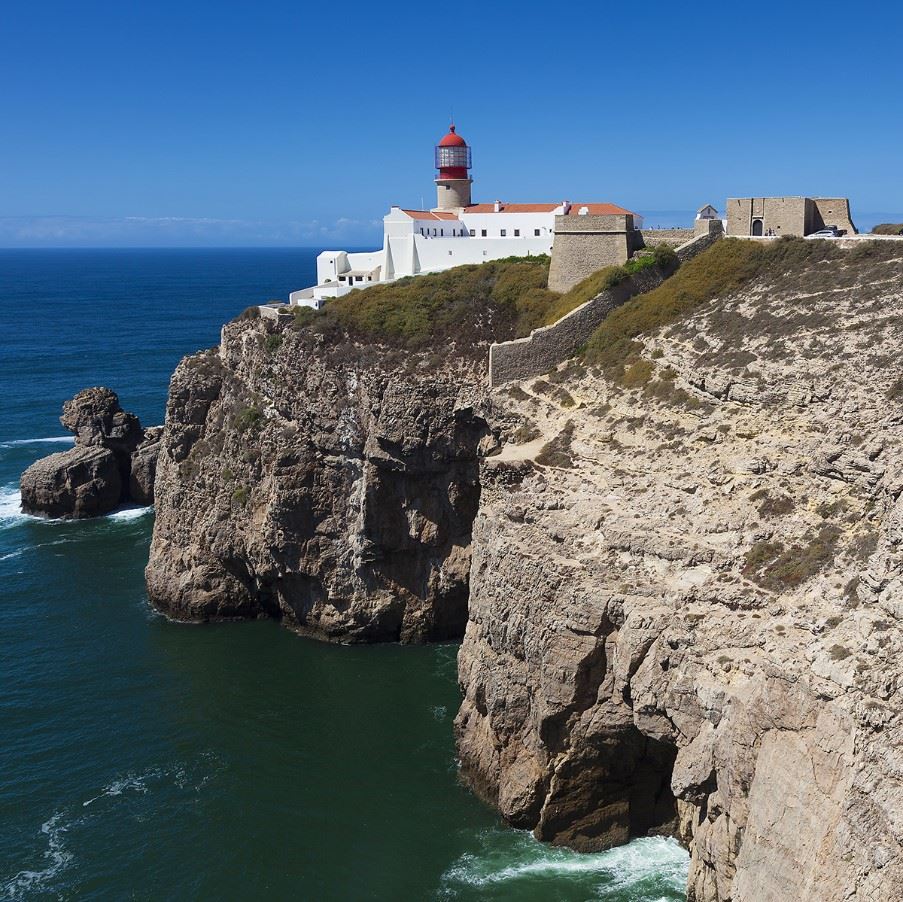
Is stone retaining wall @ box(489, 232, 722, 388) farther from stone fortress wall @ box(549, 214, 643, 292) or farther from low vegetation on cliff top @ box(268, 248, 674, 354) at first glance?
stone fortress wall @ box(549, 214, 643, 292)

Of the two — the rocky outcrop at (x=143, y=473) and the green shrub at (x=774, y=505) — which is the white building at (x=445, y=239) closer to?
the rocky outcrop at (x=143, y=473)

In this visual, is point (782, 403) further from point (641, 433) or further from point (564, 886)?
point (564, 886)

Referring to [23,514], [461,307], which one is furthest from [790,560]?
[23,514]

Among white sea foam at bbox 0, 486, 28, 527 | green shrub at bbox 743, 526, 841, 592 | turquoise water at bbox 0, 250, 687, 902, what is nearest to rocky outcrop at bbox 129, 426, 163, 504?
white sea foam at bbox 0, 486, 28, 527

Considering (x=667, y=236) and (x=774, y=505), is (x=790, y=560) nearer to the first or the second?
(x=774, y=505)

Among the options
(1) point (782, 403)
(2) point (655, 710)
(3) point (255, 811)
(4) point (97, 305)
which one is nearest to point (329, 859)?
(3) point (255, 811)

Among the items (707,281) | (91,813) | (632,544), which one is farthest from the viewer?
(707,281)

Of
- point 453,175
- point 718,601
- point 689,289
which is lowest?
point 718,601

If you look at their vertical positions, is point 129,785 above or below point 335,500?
below
